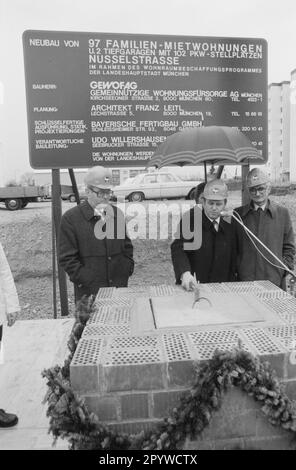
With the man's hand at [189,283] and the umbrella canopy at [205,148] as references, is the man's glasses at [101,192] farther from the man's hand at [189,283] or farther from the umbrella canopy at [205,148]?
the man's hand at [189,283]

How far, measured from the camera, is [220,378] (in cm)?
139

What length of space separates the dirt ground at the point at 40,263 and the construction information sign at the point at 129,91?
3.01 meters

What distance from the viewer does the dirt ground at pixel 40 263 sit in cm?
723

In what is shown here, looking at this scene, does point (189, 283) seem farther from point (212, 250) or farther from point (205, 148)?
point (205, 148)

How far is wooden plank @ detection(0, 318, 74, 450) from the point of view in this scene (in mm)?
2812

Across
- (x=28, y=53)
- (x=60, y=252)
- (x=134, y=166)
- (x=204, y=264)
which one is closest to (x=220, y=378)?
(x=204, y=264)

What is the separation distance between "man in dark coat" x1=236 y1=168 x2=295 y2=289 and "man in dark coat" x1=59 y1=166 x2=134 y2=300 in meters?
1.07

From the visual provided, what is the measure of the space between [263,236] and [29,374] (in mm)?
2479

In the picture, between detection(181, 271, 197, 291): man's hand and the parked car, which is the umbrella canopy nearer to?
detection(181, 271, 197, 291): man's hand

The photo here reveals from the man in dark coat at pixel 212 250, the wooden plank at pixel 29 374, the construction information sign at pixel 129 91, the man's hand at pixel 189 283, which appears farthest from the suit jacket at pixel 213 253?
the construction information sign at pixel 129 91

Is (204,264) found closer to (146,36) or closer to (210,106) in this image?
(210,106)

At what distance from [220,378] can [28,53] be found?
14.4ft

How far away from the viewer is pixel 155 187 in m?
17.1

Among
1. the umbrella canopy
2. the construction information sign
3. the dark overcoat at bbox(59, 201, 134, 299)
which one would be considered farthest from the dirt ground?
the umbrella canopy
